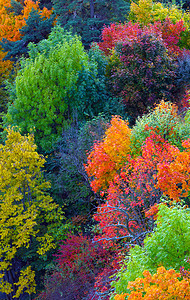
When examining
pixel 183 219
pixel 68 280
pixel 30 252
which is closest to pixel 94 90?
pixel 30 252

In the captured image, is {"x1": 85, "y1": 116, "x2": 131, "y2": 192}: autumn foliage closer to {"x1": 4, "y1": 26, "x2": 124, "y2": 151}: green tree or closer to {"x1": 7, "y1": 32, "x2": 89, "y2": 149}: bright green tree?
{"x1": 4, "y1": 26, "x2": 124, "y2": 151}: green tree

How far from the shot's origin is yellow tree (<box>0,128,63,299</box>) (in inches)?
592

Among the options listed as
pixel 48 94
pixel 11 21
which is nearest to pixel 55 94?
pixel 48 94

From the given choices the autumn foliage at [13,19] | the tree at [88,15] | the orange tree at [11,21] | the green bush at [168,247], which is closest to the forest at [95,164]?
the green bush at [168,247]

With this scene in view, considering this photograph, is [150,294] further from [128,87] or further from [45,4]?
[45,4]

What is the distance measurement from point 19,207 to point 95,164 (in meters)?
4.82

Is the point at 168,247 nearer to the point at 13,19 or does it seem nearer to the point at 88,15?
the point at 88,15

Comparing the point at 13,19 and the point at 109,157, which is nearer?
the point at 109,157

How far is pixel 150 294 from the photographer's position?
17.7 ft

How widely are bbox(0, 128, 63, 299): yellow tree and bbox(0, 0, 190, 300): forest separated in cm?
6

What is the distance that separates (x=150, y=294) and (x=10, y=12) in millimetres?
39905

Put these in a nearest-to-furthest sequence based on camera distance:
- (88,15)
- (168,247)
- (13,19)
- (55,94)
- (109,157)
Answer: (168,247) < (109,157) < (55,94) < (88,15) < (13,19)

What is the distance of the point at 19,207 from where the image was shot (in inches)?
610

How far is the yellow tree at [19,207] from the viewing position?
1504 cm
